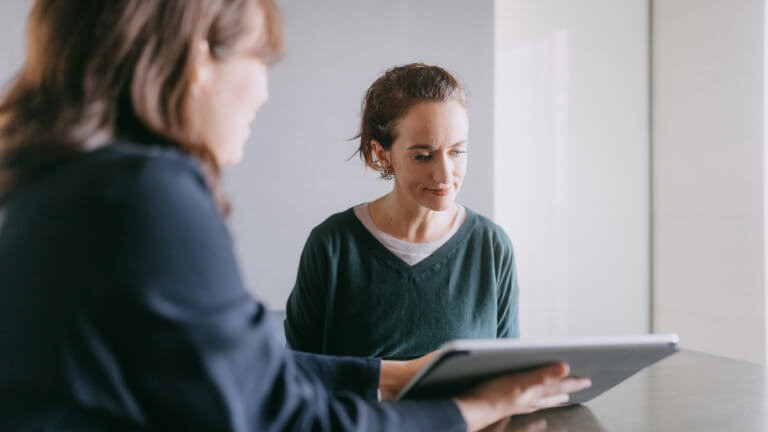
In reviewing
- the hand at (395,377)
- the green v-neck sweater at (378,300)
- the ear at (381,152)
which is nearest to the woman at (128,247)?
the hand at (395,377)

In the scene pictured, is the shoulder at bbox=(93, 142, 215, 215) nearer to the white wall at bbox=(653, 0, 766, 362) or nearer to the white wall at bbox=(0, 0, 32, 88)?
the white wall at bbox=(0, 0, 32, 88)

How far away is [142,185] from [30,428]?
22 centimetres

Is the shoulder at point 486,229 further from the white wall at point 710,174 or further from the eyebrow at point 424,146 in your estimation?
the white wall at point 710,174

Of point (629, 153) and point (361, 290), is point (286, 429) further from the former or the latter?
point (629, 153)

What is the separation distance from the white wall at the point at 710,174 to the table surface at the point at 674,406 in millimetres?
1452

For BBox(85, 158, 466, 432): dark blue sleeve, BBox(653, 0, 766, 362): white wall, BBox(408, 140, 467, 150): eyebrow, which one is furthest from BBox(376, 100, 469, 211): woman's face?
BBox(653, 0, 766, 362): white wall

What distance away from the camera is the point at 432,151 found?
1368 millimetres

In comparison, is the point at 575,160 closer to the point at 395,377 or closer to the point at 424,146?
the point at 424,146

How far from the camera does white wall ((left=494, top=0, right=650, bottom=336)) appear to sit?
2.72 meters

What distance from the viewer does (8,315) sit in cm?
49

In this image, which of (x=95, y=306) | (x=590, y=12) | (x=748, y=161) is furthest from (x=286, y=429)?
(x=590, y=12)

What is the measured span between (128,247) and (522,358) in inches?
18.2

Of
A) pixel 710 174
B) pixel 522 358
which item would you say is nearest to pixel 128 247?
pixel 522 358

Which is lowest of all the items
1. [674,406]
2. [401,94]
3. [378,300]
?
[674,406]
